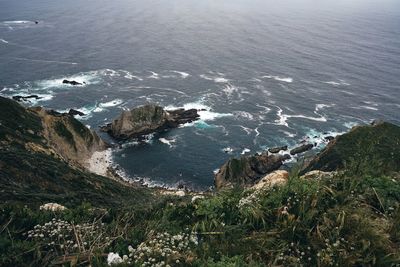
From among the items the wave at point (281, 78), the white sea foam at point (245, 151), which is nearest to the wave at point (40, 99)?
the white sea foam at point (245, 151)

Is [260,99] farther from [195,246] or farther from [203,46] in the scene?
[195,246]

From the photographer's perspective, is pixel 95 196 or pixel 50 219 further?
pixel 95 196

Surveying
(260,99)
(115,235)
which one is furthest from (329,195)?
(260,99)

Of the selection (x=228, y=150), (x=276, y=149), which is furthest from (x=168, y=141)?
(x=276, y=149)

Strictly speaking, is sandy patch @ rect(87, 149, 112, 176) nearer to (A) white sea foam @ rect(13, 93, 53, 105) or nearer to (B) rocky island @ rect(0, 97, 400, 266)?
(A) white sea foam @ rect(13, 93, 53, 105)

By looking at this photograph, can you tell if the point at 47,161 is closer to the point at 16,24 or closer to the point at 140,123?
the point at 140,123

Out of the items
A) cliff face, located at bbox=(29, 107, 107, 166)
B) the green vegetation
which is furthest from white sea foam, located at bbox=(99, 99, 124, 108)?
the green vegetation

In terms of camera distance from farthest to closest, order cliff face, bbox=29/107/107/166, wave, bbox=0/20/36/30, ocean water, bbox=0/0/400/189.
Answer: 1. wave, bbox=0/20/36/30
2. ocean water, bbox=0/0/400/189
3. cliff face, bbox=29/107/107/166
